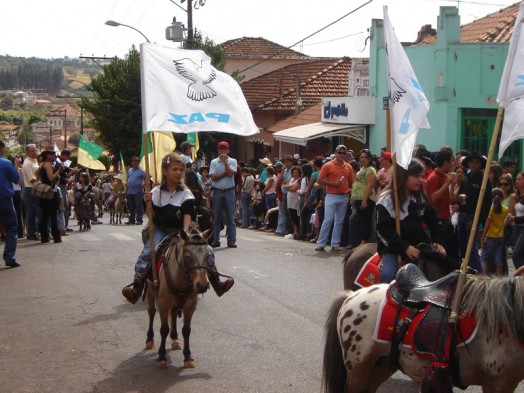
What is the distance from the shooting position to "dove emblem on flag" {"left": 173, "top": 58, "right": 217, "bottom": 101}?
30.9ft

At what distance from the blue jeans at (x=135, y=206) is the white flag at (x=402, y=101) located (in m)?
17.6

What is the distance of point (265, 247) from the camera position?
17.1 meters

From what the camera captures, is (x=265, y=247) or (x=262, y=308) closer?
(x=262, y=308)

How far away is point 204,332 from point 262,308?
1359 millimetres

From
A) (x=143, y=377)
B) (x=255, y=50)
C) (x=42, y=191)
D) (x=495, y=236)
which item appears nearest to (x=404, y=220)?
(x=143, y=377)

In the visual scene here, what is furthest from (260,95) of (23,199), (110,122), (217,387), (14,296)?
(217,387)

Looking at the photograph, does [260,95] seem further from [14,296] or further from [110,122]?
[14,296]

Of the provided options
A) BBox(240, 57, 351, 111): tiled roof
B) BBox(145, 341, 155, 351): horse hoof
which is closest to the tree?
BBox(240, 57, 351, 111): tiled roof

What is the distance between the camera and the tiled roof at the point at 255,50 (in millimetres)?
63938

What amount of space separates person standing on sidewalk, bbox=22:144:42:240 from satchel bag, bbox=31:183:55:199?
20 cm

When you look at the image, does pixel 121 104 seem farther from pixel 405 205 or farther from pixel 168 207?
pixel 405 205

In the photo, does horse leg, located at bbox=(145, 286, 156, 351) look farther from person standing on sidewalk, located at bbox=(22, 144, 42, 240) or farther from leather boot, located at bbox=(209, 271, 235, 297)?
person standing on sidewalk, located at bbox=(22, 144, 42, 240)

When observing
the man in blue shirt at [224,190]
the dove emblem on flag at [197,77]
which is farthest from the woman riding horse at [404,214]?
the man in blue shirt at [224,190]

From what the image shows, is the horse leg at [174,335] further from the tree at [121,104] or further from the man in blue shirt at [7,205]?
the tree at [121,104]
